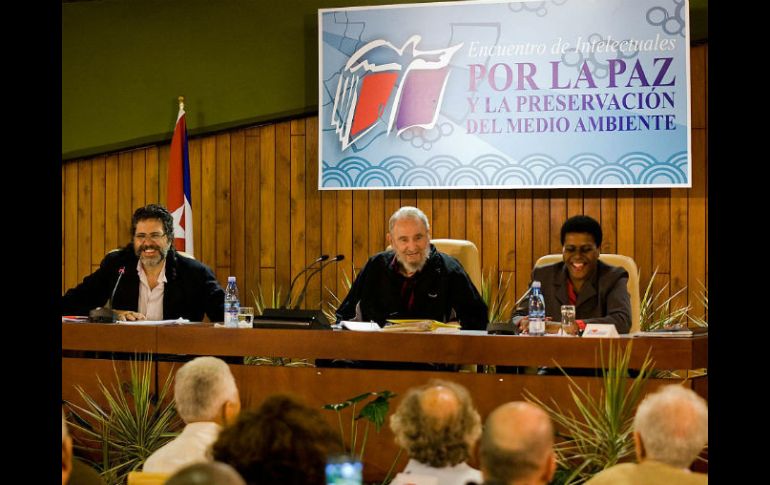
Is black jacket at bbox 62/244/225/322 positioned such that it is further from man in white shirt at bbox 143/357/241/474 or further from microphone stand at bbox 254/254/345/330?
man in white shirt at bbox 143/357/241/474

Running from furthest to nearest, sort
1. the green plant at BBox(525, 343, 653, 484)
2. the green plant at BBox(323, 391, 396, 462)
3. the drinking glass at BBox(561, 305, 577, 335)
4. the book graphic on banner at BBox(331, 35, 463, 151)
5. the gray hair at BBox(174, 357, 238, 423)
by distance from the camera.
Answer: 1. the book graphic on banner at BBox(331, 35, 463, 151)
2. the drinking glass at BBox(561, 305, 577, 335)
3. the green plant at BBox(323, 391, 396, 462)
4. the green plant at BBox(525, 343, 653, 484)
5. the gray hair at BBox(174, 357, 238, 423)

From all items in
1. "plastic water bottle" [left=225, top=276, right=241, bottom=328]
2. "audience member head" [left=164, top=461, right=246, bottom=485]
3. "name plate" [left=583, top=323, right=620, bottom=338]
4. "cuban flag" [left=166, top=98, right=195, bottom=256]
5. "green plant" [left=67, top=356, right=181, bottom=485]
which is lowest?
"green plant" [left=67, top=356, right=181, bottom=485]

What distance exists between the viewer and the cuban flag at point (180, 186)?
20.6 feet

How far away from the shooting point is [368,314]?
5016mm

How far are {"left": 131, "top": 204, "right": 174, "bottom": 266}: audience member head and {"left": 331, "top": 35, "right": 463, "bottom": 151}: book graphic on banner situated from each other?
4.87ft

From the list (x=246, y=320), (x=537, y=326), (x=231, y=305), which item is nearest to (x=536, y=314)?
(x=537, y=326)

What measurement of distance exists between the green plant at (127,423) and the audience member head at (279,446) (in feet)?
5.78

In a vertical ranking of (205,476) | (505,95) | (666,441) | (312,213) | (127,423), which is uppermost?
(505,95)

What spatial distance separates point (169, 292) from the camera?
5.13m

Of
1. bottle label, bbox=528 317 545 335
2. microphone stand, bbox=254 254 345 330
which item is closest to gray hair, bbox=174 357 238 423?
microphone stand, bbox=254 254 345 330

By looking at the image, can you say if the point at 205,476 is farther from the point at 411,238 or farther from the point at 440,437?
the point at 411,238

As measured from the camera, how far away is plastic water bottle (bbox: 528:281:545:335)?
4.10m

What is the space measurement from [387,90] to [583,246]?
1947mm
